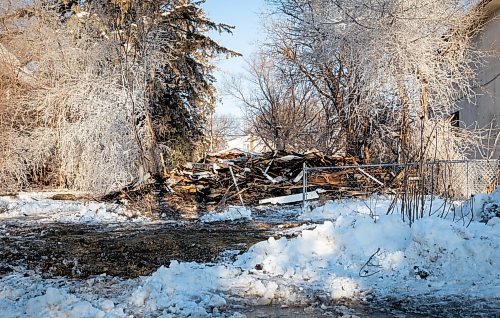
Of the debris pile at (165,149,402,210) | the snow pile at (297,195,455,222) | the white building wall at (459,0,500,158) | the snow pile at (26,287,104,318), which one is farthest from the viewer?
the white building wall at (459,0,500,158)

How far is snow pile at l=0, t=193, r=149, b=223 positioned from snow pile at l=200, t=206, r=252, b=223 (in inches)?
60.9

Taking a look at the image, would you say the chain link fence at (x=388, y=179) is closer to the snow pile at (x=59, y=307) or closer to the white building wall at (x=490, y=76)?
the white building wall at (x=490, y=76)

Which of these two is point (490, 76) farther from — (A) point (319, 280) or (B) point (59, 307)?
(B) point (59, 307)

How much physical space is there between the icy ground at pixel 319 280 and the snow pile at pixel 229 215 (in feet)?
15.3

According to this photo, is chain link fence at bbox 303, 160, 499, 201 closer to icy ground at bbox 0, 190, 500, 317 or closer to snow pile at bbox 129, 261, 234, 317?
icy ground at bbox 0, 190, 500, 317

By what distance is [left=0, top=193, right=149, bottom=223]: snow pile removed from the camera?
11027 millimetres

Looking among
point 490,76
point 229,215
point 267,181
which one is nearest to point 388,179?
point 267,181

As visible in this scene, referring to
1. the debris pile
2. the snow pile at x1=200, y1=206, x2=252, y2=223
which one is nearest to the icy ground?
the snow pile at x1=200, y1=206, x2=252, y2=223

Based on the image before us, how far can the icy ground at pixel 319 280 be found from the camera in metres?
4.23

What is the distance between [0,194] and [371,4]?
15.0 m

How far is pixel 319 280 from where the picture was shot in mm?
5148

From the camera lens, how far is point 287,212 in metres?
12.0

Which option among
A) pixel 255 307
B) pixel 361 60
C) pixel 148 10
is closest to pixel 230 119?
pixel 148 10

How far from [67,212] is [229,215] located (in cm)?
451
